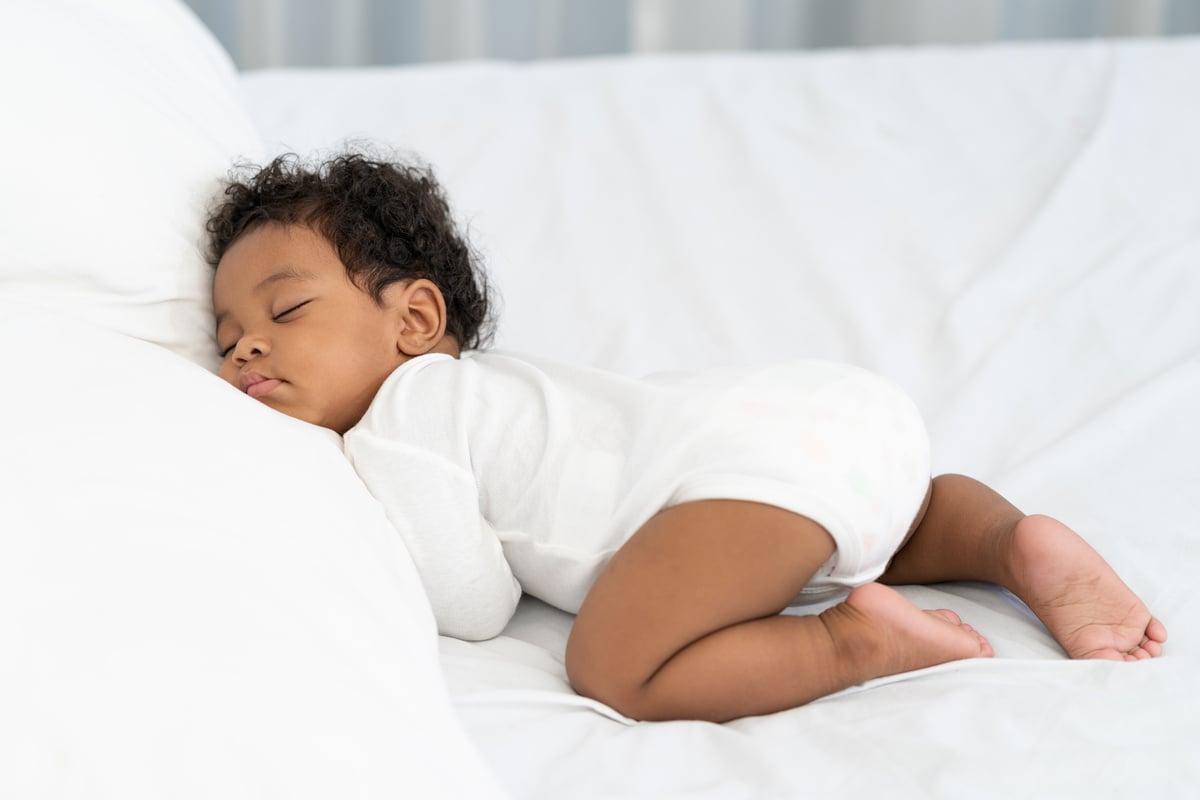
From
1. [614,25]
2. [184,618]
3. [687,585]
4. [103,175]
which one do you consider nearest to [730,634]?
[687,585]

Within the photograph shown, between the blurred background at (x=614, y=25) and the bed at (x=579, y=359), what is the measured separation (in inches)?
34.9

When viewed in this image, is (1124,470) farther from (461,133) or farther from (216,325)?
(461,133)

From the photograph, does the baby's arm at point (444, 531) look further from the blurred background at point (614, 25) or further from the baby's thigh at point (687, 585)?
the blurred background at point (614, 25)

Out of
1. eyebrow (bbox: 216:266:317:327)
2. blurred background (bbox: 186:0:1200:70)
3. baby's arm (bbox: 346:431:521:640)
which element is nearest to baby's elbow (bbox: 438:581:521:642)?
baby's arm (bbox: 346:431:521:640)

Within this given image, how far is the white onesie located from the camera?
0.90 m

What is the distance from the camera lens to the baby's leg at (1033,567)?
2.90ft

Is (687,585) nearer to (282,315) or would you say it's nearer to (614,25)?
(282,315)

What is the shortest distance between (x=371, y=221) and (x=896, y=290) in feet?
2.20

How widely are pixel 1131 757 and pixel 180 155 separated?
0.95m

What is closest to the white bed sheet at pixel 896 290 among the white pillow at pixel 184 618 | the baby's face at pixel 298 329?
the white pillow at pixel 184 618

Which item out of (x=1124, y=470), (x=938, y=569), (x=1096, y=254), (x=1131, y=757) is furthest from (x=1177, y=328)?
(x=1131, y=757)

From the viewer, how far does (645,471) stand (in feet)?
3.07

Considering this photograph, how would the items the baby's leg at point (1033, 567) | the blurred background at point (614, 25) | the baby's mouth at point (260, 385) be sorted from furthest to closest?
1. the blurred background at point (614, 25)
2. the baby's mouth at point (260, 385)
3. the baby's leg at point (1033, 567)

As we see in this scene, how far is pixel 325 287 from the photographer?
1120 millimetres
